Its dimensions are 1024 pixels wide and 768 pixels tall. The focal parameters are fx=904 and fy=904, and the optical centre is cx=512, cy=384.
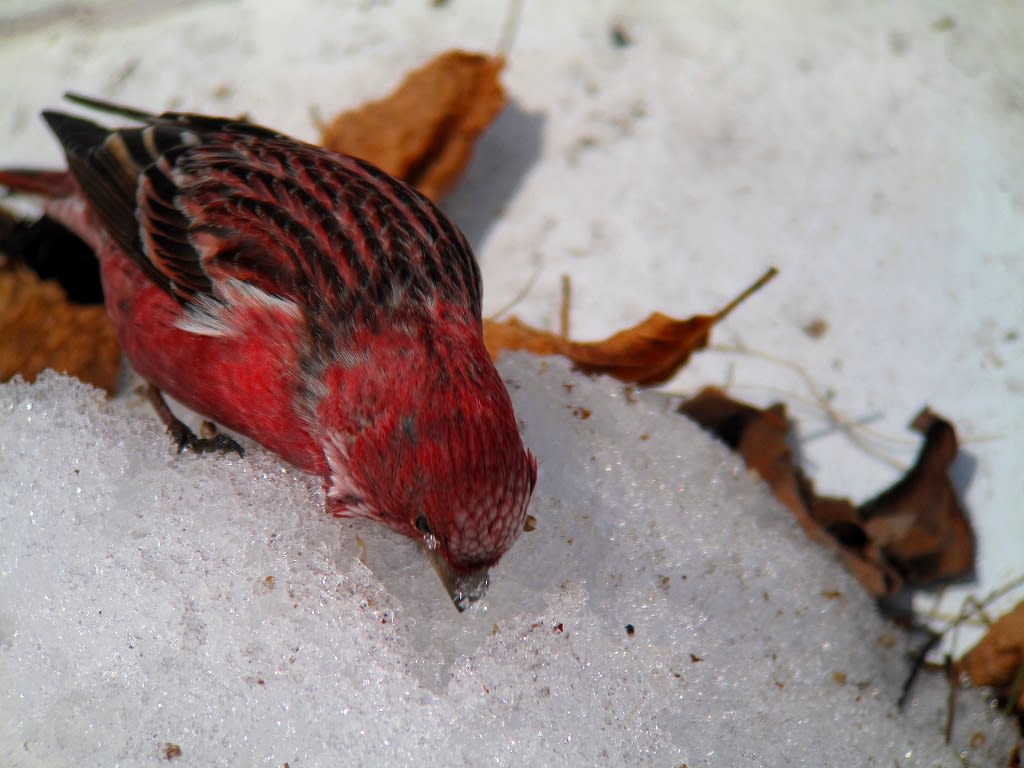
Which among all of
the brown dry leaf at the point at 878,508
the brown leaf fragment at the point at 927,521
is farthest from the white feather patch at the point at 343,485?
the brown leaf fragment at the point at 927,521

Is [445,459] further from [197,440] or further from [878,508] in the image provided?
[878,508]

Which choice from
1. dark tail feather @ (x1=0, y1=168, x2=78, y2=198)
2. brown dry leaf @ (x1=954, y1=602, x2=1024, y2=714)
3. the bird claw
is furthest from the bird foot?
brown dry leaf @ (x1=954, y1=602, x2=1024, y2=714)

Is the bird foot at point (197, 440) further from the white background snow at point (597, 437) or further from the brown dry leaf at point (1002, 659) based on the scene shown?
the brown dry leaf at point (1002, 659)

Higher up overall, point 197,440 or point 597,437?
point 597,437

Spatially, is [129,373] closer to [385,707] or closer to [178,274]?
[178,274]

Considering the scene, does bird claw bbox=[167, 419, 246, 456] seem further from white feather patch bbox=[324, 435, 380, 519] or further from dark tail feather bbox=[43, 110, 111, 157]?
dark tail feather bbox=[43, 110, 111, 157]

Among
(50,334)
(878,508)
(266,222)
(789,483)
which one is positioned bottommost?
(878,508)

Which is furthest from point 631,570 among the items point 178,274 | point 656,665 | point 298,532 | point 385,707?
point 178,274

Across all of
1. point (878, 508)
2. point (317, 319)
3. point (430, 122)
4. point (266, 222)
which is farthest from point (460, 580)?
point (430, 122)
